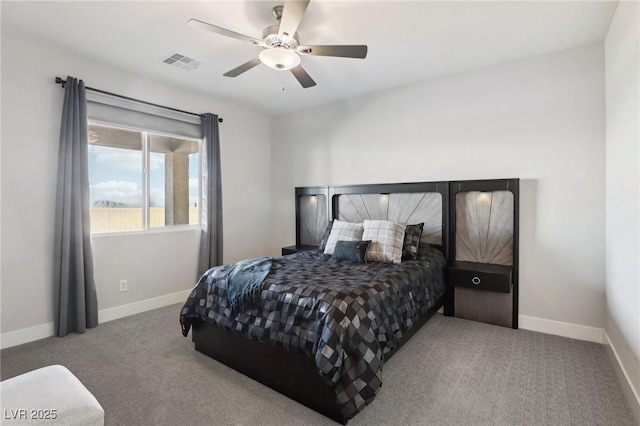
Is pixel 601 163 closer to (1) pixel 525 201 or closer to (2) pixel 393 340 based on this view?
(1) pixel 525 201

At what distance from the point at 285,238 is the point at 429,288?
2.79m

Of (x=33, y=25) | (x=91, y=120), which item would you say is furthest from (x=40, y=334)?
(x=33, y=25)

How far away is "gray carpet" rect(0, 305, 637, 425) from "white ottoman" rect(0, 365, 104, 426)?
0.70m

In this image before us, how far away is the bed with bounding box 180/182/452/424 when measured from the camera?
1.81 metres

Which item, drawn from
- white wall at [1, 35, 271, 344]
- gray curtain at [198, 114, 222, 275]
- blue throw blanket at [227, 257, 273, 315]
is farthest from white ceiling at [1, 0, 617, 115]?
blue throw blanket at [227, 257, 273, 315]

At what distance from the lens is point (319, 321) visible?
1894mm

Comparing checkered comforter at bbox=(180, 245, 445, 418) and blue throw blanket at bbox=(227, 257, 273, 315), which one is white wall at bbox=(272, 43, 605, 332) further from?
blue throw blanket at bbox=(227, 257, 273, 315)

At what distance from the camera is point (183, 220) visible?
4.23 metres

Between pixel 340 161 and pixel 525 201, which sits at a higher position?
pixel 340 161

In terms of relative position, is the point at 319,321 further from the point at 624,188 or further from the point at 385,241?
→ the point at 624,188

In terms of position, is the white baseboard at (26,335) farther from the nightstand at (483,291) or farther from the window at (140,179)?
the nightstand at (483,291)

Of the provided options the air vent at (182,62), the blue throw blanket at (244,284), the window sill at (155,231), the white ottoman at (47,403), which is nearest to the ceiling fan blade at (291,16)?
the air vent at (182,62)

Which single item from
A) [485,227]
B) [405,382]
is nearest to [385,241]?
[485,227]

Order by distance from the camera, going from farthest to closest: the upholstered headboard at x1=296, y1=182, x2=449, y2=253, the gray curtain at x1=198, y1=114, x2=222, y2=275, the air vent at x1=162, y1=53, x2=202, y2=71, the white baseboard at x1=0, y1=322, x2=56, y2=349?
1. the gray curtain at x1=198, y1=114, x2=222, y2=275
2. the upholstered headboard at x1=296, y1=182, x2=449, y2=253
3. the air vent at x1=162, y1=53, x2=202, y2=71
4. the white baseboard at x1=0, y1=322, x2=56, y2=349
